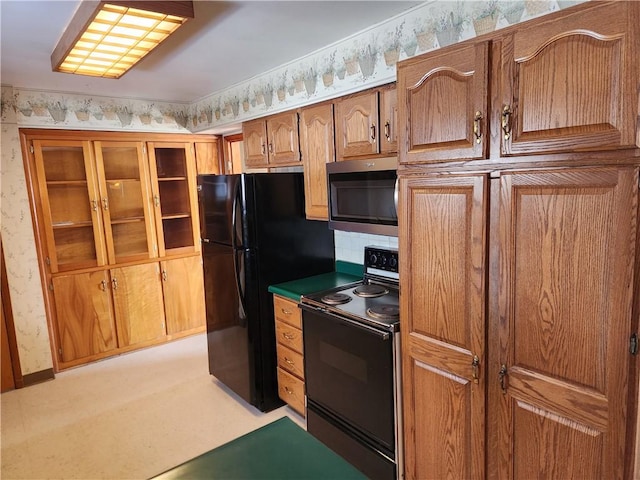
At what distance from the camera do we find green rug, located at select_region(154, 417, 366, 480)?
3.00ft

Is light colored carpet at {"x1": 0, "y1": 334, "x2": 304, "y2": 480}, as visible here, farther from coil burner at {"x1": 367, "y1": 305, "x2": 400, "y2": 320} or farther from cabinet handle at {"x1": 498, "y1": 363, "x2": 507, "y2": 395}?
cabinet handle at {"x1": 498, "y1": 363, "x2": 507, "y2": 395}

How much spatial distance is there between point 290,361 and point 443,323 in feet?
4.51

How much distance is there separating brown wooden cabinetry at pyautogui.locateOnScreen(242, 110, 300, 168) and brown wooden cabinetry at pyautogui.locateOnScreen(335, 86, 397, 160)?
0.46m

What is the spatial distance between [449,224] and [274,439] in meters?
0.97

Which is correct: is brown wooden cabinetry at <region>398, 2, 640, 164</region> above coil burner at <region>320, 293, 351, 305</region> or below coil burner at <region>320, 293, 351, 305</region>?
above

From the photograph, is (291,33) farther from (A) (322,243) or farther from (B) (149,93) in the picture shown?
(B) (149,93)

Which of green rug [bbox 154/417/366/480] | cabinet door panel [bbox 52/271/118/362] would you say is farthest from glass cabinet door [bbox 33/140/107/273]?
green rug [bbox 154/417/366/480]

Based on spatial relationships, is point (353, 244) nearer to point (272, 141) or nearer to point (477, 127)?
point (272, 141)

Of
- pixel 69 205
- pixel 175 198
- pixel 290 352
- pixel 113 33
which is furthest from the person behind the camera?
pixel 175 198

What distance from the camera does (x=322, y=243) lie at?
3025 mm

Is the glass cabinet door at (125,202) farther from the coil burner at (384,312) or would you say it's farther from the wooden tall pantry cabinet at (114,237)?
the coil burner at (384,312)

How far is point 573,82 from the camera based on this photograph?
119cm

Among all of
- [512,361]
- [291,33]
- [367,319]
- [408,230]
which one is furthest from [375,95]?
[512,361]

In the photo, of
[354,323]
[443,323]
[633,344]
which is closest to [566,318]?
[633,344]
